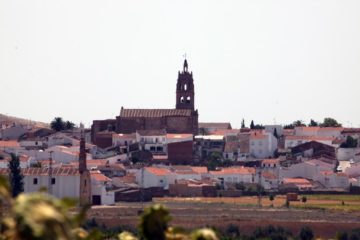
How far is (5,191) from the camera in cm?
502

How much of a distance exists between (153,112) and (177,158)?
43.1 ft

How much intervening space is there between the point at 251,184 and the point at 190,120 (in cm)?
2027

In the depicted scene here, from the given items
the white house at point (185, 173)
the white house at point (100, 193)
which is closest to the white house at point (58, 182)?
the white house at point (100, 193)

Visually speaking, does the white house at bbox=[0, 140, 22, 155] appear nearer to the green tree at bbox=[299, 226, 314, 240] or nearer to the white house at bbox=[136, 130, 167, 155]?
the white house at bbox=[136, 130, 167, 155]

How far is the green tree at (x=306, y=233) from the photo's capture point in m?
47.3

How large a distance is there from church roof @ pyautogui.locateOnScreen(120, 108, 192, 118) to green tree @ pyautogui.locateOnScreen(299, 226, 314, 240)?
44.1m

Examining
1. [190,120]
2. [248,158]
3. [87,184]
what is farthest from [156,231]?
[190,120]

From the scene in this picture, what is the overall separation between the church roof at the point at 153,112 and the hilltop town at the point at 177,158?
0.10 meters

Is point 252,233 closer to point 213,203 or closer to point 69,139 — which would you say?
point 213,203

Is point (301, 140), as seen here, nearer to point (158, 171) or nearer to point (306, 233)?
point (158, 171)

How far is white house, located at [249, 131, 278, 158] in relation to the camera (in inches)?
3430

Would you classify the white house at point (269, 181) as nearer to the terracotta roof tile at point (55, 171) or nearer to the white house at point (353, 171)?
the white house at point (353, 171)

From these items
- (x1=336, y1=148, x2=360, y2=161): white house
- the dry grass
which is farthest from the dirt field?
(x1=336, y1=148, x2=360, y2=161): white house

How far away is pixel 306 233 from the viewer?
48844mm
